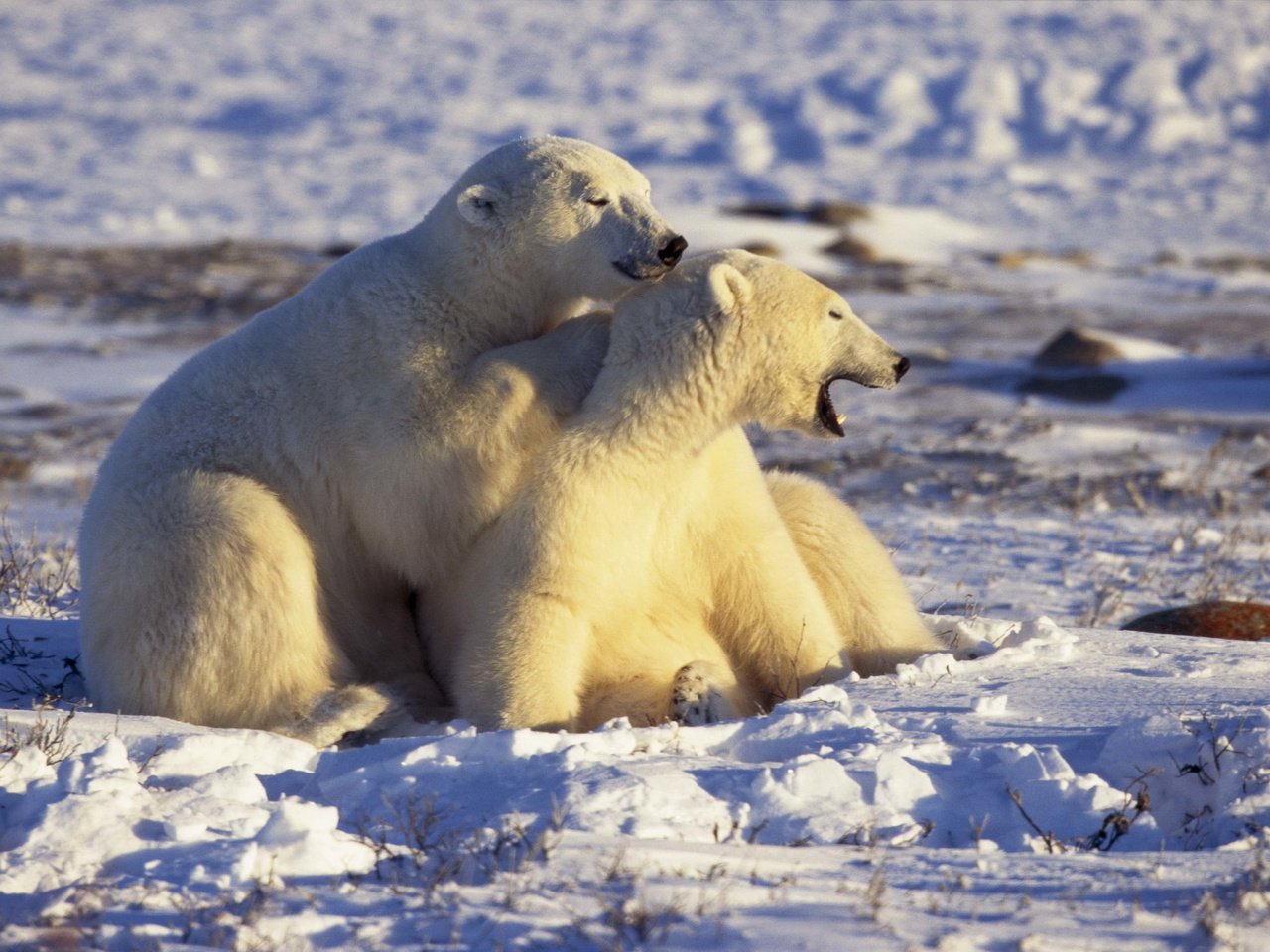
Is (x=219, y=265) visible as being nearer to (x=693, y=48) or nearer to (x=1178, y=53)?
(x=693, y=48)

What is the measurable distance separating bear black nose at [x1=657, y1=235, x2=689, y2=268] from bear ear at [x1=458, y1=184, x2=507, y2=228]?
1.54 feet

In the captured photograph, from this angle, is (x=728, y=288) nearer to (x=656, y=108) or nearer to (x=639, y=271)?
(x=639, y=271)

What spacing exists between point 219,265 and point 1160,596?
47.4ft

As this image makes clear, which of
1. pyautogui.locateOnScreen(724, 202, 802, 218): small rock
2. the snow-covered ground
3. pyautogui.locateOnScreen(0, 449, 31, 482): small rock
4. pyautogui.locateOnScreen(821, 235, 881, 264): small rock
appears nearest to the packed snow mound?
the snow-covered ground

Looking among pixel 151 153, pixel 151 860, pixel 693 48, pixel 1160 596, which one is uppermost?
pixel 693 48

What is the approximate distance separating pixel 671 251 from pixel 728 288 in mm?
275

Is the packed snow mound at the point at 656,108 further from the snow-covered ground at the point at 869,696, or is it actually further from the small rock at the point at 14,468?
the small rock at the point at 14,468

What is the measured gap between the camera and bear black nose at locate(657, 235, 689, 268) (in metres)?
4.07

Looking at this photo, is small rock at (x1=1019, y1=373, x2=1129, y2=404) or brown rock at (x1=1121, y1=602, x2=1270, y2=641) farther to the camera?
small rock at (x1=1019, y1=373, x2=1129, y2=404)

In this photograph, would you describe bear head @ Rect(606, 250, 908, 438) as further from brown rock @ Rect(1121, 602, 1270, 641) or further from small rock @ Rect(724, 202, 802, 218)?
small rock @ Rect(724, 202, 802, 218)

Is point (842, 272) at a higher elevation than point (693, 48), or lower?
lower

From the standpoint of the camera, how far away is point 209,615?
387 cm

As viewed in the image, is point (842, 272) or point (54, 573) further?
point (842, 272)

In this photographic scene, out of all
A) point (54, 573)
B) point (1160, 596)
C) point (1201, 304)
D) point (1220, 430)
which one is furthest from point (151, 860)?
point (1201, 304)
